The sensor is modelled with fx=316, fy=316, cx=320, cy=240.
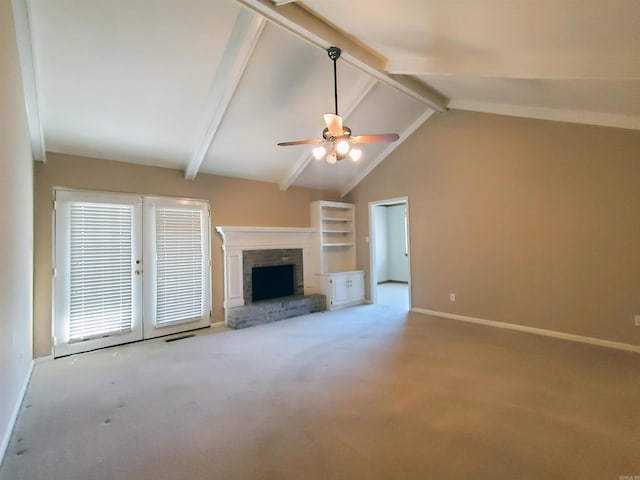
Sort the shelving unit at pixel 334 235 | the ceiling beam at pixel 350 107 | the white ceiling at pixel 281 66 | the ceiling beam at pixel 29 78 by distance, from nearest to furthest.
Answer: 1. the ceiling beam at pixel 29 78
2. the white ceiling at pixel 281 66
3. the ceiling beam at pixel 350 107
4. the shelving unit at pixel 334 235

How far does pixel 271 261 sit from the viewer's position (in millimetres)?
6016

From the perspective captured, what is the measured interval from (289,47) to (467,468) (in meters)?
4.05

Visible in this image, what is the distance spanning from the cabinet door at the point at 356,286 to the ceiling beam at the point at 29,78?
5238mm

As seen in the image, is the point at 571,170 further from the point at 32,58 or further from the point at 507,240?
the point at 32,58

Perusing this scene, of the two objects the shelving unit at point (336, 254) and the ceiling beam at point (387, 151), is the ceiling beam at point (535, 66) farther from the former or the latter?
the shelving unit at point (336, 254)

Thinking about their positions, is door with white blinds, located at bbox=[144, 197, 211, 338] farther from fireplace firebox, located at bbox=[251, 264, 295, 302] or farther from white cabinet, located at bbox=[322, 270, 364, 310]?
white cabinet, located at bbox=[322, 270, 364, 310]

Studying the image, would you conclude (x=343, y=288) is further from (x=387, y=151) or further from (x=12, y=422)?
(x=12, y=422)

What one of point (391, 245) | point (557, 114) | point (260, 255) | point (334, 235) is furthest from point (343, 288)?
point (391, 245)

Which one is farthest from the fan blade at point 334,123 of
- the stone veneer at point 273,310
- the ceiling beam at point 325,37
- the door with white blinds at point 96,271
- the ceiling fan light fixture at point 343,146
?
the stone veneer at point 273,310

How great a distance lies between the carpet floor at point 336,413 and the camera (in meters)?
1.90

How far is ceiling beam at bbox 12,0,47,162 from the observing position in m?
2.45

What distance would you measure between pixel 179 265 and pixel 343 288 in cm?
315

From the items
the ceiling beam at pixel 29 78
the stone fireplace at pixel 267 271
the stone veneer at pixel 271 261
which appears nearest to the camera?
the ceiling beam at pixel 29 78

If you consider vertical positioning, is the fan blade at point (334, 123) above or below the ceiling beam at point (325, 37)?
below
